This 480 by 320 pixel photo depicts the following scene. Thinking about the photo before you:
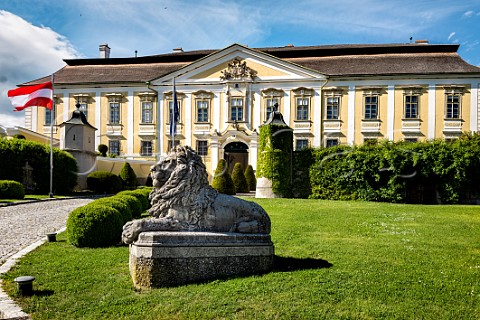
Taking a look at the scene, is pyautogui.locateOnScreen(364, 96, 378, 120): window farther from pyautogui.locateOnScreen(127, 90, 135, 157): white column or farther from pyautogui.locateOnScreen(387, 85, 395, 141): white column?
pyautogui.locateOnScreen(127, 90, 135, 157): white column

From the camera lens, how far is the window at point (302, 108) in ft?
111

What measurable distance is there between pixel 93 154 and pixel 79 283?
23053mm

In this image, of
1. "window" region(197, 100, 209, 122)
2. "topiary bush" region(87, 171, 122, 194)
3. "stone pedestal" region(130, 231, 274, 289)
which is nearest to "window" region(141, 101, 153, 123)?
"window" region(197, 100, 209, 122)

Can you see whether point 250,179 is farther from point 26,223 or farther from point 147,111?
point 26,223

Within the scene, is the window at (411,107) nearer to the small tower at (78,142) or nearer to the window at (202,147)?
the window at (202,147)

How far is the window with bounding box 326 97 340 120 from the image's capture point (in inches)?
1319

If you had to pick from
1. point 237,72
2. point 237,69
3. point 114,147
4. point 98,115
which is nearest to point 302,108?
point 237,72

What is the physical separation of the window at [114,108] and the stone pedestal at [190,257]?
32328mm

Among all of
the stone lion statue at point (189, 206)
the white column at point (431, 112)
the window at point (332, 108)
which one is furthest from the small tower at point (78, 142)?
the white column at point (431, 112)

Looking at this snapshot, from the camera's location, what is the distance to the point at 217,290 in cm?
512

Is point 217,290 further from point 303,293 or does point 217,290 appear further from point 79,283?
point 79,283

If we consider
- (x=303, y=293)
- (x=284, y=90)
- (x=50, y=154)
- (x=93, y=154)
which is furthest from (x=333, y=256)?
(x=284, y=90)

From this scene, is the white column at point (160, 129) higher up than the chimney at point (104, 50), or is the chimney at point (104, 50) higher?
the chimney at point (104, 50)

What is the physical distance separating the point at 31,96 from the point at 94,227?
13.9 meters
